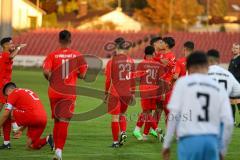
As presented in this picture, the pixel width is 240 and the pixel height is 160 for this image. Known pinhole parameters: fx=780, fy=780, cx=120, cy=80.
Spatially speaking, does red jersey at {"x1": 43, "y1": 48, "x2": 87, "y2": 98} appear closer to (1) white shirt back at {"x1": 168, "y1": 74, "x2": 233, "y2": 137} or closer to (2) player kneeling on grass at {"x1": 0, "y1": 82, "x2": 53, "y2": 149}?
(2) player kneeling on grass at {"x1": 0, "y1": 82, "x2": 53, "y2": 149}

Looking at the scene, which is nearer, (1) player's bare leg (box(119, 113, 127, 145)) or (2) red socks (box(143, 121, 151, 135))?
(1) player's bare leg (box(119, 113, 127, 145))

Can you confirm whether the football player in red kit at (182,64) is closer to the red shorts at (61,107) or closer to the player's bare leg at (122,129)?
the player's bare leg at (122,129)

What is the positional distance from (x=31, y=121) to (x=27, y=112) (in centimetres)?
19

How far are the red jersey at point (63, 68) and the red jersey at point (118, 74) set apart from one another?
1655 millimetres

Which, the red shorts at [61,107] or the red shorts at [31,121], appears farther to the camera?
the red shorts at [31,121]

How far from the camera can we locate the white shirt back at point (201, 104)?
28.4ft

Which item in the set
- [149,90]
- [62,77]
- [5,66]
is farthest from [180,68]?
[5,66]

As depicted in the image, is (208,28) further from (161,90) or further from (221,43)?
(161,90)

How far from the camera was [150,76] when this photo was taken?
17.0 metres

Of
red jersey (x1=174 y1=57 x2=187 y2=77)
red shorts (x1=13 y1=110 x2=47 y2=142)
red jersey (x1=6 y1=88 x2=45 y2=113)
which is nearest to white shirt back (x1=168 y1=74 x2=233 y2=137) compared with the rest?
red jersey (x1=6 y1=88 x2=45 y2=113)

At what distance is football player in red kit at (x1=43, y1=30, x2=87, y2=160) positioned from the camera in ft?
44.9

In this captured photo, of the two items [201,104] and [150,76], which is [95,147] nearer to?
[150,76]

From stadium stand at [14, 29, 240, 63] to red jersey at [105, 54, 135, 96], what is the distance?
45.5 m

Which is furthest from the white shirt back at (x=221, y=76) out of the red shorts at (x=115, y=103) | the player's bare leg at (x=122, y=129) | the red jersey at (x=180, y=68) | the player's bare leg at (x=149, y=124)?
the player's bare leg at (x=149, y=124)
